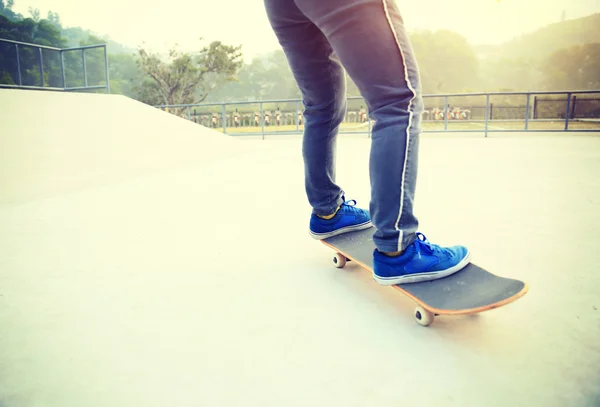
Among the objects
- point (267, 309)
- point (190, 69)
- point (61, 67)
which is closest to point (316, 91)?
point (267, 309)

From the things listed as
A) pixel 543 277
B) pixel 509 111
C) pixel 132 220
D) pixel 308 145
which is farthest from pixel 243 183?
pixel 509 111

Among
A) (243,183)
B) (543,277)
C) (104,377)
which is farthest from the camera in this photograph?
(243,183)

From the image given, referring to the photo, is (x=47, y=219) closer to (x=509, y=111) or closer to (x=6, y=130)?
(x=6, y=130)

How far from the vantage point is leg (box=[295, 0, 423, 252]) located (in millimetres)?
876

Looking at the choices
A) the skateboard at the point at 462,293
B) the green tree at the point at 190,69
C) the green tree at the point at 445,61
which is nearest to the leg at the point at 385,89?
the skateboard at the point at 462,293

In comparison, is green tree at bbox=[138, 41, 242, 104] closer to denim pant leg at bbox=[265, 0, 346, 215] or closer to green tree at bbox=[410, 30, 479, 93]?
green tree at bbox=[410, 30, 479, 93]

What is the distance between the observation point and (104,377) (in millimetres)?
765

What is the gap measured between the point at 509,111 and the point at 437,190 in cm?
1640

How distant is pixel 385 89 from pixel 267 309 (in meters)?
0.66

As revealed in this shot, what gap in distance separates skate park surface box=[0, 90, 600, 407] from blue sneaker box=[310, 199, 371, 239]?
13 centimetres

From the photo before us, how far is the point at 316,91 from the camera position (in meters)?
1.22

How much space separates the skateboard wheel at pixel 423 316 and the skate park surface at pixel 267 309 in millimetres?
18

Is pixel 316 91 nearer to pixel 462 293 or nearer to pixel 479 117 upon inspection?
pixel 462 293

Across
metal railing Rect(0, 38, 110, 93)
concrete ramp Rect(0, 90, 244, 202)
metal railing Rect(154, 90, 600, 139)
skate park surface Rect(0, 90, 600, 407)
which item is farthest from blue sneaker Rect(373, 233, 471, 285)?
metal railing Rect(0, 38, 110, 93)
